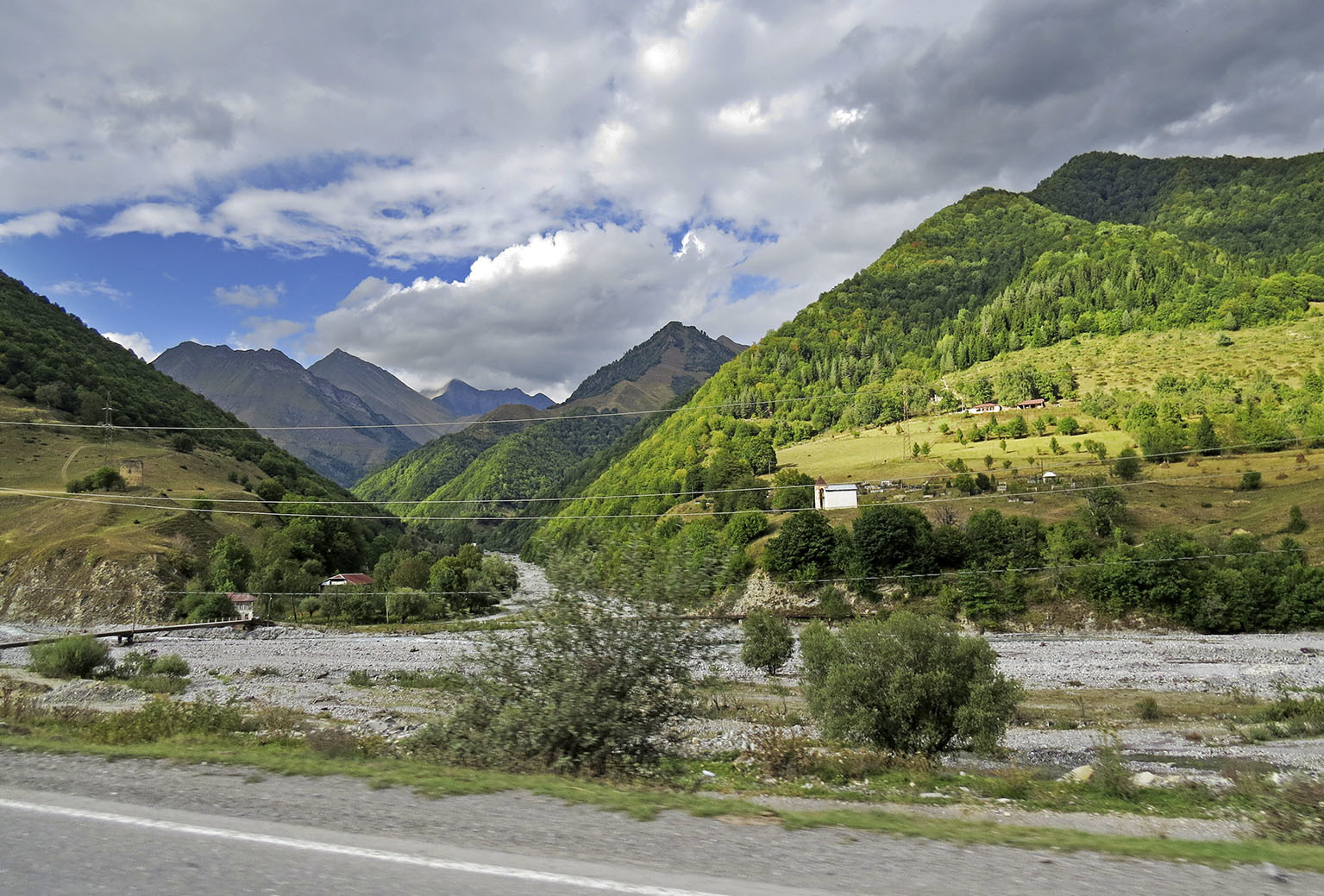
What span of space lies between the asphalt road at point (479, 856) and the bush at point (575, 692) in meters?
4.10

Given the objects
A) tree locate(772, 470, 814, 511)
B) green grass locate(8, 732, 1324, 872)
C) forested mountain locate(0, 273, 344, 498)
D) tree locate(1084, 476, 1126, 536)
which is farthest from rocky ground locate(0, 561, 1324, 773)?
forested mountain locate(0, 273, 344, 498)

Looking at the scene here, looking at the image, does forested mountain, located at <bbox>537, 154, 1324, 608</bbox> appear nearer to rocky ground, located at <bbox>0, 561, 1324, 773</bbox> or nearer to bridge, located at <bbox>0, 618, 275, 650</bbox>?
bridge, located at <bbox>0, 618, 275, 650</bbox>

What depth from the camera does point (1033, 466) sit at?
9969 centimetres

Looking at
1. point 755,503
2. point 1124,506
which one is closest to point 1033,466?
point 1124,506

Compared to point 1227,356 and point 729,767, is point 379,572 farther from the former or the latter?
point 1227,356

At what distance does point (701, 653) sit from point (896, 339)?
196169 mm

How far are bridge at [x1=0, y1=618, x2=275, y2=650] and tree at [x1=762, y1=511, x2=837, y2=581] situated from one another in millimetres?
53601

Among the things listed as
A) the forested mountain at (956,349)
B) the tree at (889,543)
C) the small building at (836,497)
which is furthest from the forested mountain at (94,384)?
the tree at (889,543)

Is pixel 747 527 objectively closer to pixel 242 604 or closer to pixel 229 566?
pixel 242 604

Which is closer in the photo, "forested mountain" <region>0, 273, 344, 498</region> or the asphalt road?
the asphalt road

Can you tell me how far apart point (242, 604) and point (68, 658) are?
34503 millimetres

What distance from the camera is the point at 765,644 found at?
48.2m

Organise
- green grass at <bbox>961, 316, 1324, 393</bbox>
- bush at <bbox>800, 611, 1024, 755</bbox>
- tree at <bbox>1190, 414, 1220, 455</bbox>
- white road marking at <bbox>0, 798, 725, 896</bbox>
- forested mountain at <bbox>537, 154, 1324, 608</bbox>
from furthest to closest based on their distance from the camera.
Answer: forested mountain at <bbox>537, 154, 1324, 608</bbox> → green grass at <bbox>961, 316, 1324, 393</bbox> → tree at <bbox>1190, 414, 1220, 455</bbox> → bush at <bbox>800, 611, 1024, 755</bbox> → white road marking at <bbox>0, 798, 725, 896</bbox>

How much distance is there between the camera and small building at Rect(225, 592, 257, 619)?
241ft
